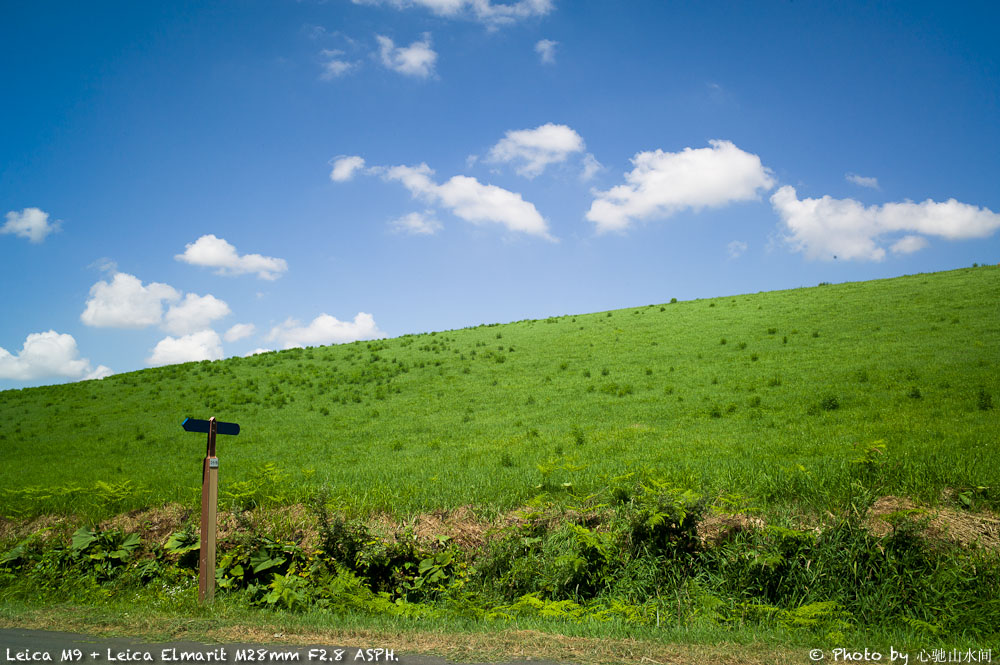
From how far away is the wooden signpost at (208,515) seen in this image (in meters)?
8.05

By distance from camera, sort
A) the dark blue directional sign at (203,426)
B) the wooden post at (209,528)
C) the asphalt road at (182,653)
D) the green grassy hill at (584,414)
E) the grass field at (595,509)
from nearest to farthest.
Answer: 1. the asphalt road at (182,653)
2. the grass field at (595,509)
3. the wooden post at (209,528)
4. the dark blue directional sign at (203,426)
5. the green grassy hill at (584,414)

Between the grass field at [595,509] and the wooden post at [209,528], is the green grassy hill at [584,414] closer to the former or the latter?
the grass field at [595,509]

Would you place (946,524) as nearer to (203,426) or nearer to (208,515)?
(208,515)

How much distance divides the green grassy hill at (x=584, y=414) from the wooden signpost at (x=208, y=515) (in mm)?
3364

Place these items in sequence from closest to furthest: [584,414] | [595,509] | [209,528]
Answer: [209,528] → [595,509] → [584,414]

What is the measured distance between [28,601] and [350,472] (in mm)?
7195

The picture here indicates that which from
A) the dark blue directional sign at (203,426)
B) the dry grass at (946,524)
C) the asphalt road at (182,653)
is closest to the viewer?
the asphalt road at (182,653)

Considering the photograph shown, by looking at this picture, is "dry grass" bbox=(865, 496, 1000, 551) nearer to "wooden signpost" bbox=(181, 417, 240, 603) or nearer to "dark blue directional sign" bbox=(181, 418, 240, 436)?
"wooden signpost" bbox=(181, 417, 240, 603)

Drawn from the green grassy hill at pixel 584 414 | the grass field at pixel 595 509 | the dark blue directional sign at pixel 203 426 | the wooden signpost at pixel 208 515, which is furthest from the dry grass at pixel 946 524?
the dark blue directional sign at pixel 203 426

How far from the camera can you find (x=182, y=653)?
564 cm

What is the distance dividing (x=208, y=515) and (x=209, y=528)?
20 cm

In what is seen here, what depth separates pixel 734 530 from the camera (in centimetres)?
870

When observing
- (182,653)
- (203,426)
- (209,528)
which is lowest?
(182,653)

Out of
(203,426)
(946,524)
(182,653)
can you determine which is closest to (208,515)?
(203,426)
